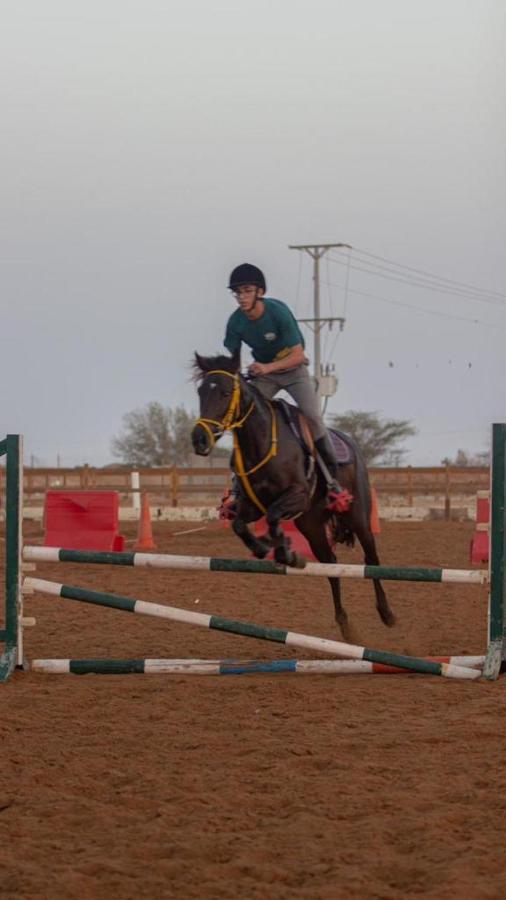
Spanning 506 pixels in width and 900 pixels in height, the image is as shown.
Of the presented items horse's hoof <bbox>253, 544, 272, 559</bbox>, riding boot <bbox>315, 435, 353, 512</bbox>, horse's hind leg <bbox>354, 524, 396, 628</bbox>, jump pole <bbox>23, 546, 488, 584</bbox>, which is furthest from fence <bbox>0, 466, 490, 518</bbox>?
jump pole <bbox>23, 546, 488, 584</bbox>

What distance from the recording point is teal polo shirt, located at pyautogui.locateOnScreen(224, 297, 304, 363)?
7.58 meters

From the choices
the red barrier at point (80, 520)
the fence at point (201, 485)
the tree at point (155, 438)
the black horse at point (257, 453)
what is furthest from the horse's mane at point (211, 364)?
the tree at point (155, 438)

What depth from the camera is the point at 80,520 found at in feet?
50.6

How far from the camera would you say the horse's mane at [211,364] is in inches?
281

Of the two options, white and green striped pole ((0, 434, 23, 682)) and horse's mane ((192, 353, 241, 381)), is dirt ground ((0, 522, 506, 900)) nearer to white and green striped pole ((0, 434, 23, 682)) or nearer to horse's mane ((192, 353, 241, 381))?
white and green striped pole ((0, 434, 23, 682))

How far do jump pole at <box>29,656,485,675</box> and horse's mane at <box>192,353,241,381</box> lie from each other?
1831 millimetres

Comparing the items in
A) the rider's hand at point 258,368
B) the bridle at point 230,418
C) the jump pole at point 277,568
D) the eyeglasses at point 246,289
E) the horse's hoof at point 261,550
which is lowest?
the jump pole at point 277,568

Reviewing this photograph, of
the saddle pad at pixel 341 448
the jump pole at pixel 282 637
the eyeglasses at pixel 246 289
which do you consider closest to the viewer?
the jump pole at pixel 282 637

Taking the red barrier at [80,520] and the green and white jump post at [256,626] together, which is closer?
the green and white jump post at [256,626]

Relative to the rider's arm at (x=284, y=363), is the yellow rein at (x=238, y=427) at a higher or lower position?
lower

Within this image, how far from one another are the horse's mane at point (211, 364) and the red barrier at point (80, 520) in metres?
8.20

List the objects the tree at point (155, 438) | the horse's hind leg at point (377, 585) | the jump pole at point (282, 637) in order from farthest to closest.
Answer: the tree at point (155, 438) → the horse's hind leg at point (377, 585) → the jump pole at point (282, 637)

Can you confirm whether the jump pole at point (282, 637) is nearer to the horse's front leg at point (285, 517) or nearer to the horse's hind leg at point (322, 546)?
the horse's front leg at point (285, 517)

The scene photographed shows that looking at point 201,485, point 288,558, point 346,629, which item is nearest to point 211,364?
point 288,558
